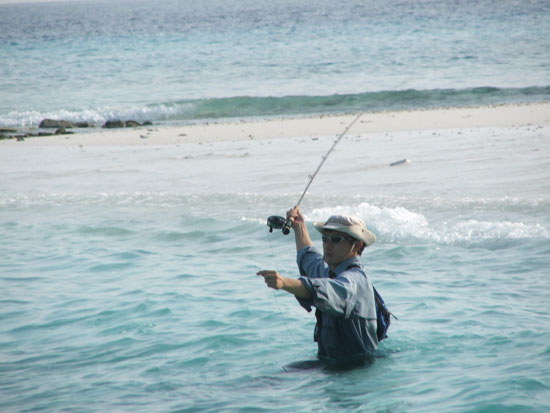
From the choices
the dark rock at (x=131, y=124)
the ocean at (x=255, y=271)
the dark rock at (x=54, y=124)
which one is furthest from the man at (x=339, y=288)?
the dark rock at (x=54, y=124)

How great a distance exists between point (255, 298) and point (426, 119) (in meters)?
11.6

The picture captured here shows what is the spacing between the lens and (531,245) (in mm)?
7887

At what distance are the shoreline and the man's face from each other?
11.9 metres

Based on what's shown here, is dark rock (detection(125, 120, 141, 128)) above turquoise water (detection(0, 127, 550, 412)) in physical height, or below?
above

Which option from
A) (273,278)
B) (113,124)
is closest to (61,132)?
(113,124)

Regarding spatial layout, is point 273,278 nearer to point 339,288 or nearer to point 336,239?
point 339,288

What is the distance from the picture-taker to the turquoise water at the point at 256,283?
497cm

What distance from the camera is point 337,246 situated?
4.56 metres

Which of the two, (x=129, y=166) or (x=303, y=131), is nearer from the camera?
(x=129, y=166)

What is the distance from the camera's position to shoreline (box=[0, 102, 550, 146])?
16.6 m

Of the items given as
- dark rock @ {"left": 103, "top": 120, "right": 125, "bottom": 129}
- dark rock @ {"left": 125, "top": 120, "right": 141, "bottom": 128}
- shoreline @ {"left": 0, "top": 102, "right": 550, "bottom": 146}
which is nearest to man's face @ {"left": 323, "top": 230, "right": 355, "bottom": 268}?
shoreline @ {"left": 0, "top": 102, "right": 550, "bottom": 146}

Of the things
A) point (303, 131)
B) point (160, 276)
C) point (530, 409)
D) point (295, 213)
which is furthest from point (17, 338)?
point (303, 131)

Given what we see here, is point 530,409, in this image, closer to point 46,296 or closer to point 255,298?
point 255,298

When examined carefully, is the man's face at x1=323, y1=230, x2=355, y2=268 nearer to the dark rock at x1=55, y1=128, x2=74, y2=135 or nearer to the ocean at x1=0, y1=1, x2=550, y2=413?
the ocean at x1=0, y1=1, x2=550, y2=413
